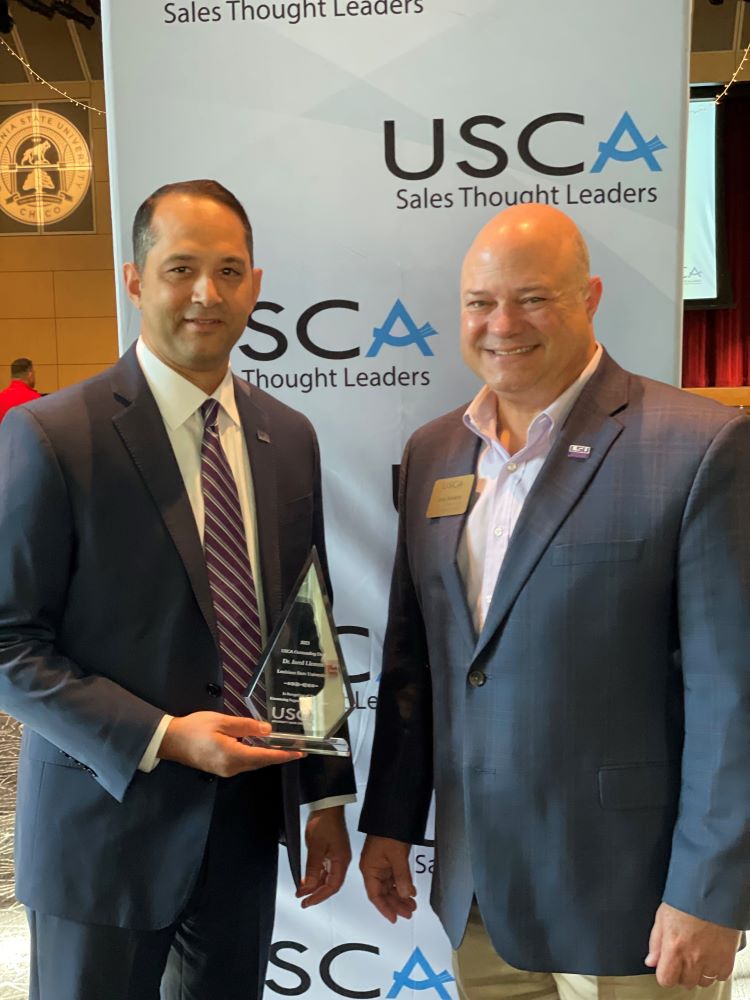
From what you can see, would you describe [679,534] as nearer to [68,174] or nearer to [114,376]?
[114,376]

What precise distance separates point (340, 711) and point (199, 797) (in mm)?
298

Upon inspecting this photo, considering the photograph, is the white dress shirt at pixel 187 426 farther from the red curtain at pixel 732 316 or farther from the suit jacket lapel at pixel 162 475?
the red curtain at pixel 732 316

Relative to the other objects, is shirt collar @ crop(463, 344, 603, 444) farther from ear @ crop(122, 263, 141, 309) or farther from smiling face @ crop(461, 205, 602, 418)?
ear @ crop(122, 263, 141, 309)

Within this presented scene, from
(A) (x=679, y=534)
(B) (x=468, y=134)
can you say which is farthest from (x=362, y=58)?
(A) (x=679, y=534)

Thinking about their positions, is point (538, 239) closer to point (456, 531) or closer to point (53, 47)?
point (456, 531)

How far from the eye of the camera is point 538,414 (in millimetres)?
1721

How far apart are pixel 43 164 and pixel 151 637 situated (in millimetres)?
10276

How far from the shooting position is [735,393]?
848 centimetres

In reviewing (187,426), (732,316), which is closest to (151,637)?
(187,426)

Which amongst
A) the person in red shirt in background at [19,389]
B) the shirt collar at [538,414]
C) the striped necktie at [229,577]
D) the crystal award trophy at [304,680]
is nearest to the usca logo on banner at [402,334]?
the shirt collar at [538,414]

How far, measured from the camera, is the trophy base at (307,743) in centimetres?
163

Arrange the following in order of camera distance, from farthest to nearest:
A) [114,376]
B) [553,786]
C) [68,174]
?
1. [68,174]
2. [114,376]
3. [553,786]

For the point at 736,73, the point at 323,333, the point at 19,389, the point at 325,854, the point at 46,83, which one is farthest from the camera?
the point at 46,83

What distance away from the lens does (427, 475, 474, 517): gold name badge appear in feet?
5.83
